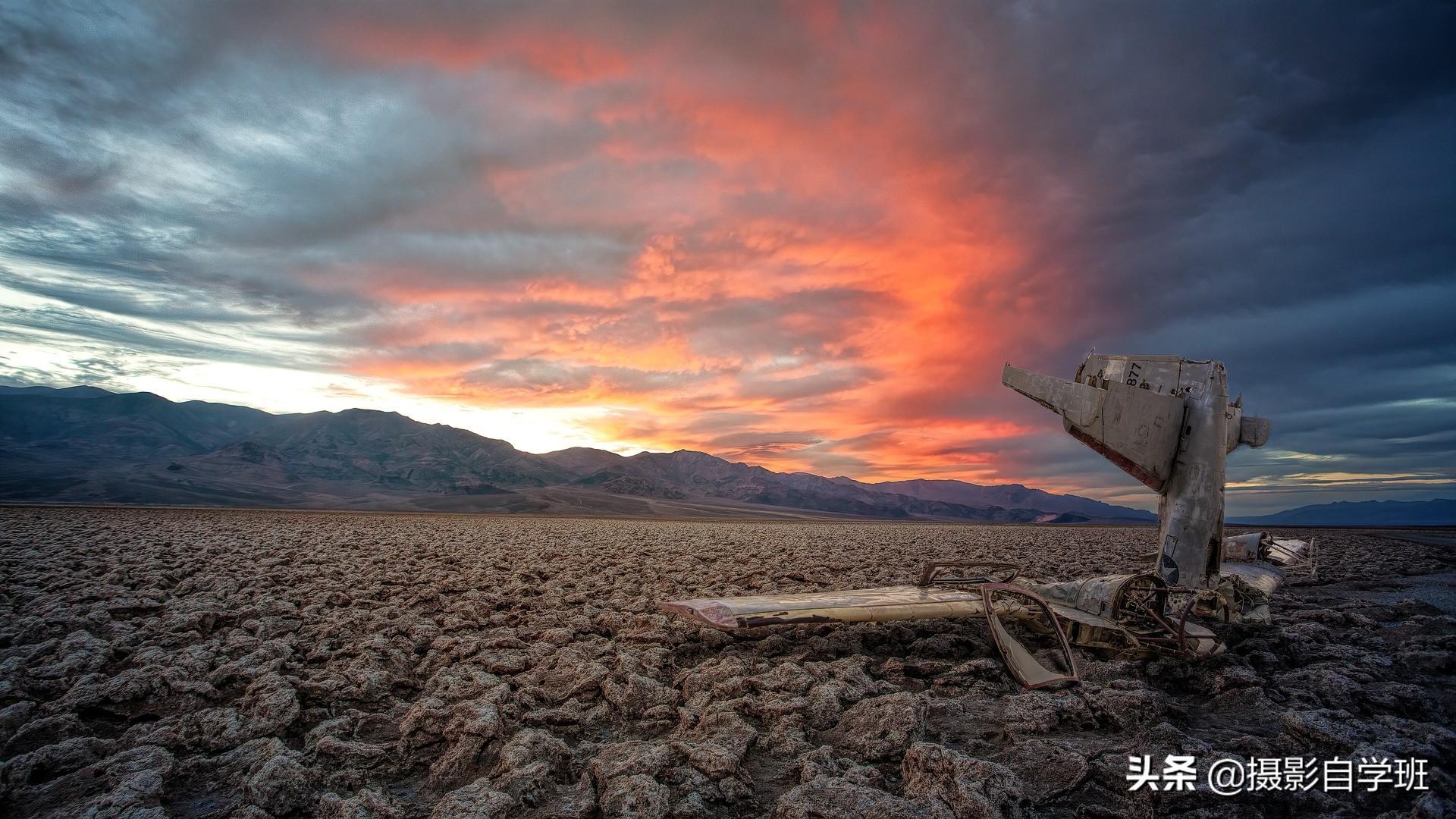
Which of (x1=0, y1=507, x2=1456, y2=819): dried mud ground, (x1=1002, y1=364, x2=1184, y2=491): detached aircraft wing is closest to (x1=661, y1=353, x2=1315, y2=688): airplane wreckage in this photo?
(x1=1002, y1=364, x2=1184, y2=491): detached aircraft wing

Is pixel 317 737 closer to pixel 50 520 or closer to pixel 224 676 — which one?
pixel 224 676

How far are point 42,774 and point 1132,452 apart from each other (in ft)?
27.1

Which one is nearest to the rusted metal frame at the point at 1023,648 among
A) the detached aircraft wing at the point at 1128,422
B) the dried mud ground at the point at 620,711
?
the dried mud ground at the point at 620,711

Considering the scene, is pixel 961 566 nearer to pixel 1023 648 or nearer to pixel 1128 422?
pixel 1023 648

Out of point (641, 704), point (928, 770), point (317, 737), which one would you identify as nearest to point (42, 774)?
point (317, 737)

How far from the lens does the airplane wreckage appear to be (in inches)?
175

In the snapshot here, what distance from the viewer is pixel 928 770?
277 cm

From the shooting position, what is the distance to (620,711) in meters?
3.83

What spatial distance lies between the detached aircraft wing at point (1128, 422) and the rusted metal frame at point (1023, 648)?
241 centimetres

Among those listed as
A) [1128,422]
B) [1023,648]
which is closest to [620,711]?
[1023,648]

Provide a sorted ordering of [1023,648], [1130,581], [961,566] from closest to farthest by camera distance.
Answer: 1. [1023,648]
2. [1130,581]
3. [961,566]

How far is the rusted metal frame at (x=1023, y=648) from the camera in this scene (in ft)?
13.0

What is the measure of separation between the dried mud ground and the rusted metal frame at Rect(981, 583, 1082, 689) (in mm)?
129

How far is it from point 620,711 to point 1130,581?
3967mm
